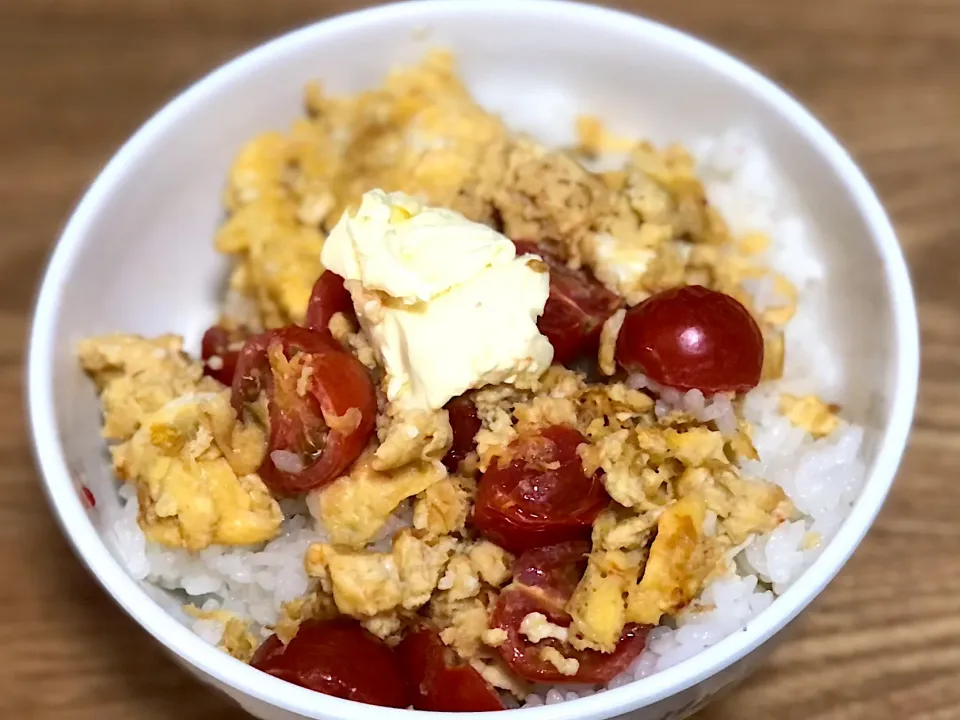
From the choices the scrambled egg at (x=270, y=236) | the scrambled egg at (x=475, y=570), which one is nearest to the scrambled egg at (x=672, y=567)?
the scrambled egg at (x=475, y=570)

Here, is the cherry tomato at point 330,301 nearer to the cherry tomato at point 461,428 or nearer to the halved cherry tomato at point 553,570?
the cherry tomato at point 461,428

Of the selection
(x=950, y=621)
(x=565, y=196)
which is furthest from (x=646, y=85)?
(x=950, y=621)

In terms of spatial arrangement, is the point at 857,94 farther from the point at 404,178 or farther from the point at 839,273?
the point at 404,178

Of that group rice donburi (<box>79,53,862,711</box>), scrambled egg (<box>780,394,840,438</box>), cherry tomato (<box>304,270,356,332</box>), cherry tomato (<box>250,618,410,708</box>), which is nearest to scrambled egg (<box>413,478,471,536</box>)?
rice donburi (<box>79,53,862,711</box>)

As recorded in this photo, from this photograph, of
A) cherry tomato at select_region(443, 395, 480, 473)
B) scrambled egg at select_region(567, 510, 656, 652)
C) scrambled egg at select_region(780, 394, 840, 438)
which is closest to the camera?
scrambled egg at select_region(567, 510, 656, 652)

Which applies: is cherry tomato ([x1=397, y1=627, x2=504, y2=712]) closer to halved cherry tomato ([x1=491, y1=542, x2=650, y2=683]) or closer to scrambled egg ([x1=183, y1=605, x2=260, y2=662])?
halved cherry tomato ([x1=491, y1=542, x2=650, y2=683])

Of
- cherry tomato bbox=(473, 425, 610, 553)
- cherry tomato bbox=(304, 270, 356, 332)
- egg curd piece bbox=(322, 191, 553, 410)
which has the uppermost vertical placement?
egg curd piece bbox=(322, 191, 553, 410)
